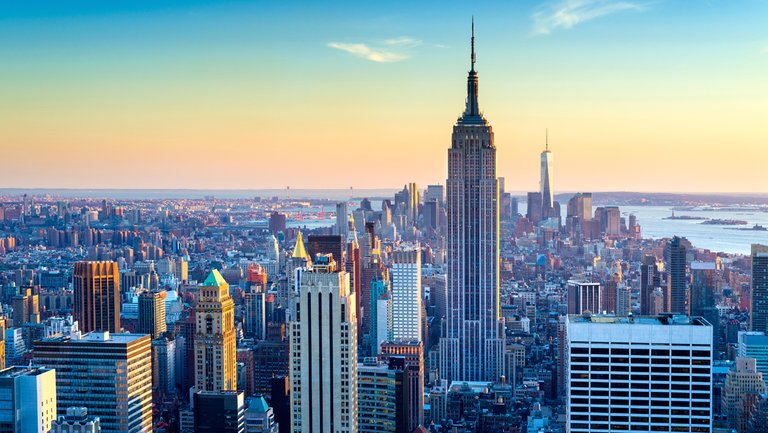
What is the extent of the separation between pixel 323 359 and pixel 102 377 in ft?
12.4

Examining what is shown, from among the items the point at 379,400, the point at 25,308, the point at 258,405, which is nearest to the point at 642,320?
the point at 379,400

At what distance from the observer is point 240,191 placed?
21766 millimetres

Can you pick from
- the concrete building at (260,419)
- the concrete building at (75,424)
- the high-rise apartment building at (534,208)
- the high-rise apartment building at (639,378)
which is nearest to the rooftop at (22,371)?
the concrete building at (75,424)

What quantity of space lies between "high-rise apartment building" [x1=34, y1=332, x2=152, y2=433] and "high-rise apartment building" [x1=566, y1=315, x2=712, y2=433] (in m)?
7.13

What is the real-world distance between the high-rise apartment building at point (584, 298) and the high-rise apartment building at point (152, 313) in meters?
11.1

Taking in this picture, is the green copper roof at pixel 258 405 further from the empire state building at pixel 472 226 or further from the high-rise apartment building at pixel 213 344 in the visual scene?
the empire state building at pixel 472 226

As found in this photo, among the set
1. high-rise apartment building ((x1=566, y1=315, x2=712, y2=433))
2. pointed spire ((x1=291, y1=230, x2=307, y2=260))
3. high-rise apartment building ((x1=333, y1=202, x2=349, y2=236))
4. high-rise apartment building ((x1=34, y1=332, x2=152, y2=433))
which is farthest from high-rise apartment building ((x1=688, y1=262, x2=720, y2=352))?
high-rise apartment building ((x1=34, y1=332, x2=152, y2=433))

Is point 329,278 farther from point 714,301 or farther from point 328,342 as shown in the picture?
point 714,301

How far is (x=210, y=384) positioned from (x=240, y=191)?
16.5 ft

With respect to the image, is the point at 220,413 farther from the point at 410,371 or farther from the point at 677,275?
the point at 677,275

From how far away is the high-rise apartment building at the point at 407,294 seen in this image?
87.5 feet

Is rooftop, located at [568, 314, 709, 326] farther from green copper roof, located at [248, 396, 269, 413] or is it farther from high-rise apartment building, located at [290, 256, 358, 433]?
green copper roof, located at [248, 396, 269, 413]

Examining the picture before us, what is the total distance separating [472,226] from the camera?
93.6ft

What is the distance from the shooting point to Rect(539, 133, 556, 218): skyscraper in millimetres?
24178
